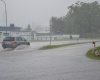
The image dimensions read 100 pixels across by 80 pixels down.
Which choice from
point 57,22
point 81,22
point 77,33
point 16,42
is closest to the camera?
point 16,42

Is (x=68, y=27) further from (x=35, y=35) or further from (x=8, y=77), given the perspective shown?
(x=8, y=77)

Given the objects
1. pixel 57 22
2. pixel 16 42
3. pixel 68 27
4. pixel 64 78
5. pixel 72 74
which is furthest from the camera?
pixel 57 22

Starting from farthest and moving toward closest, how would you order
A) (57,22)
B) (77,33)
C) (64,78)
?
(57,22) → (77,33) → (64,78)

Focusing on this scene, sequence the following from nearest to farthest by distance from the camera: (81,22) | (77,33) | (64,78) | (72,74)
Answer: (64,78) < (72,74) < (81,22) < (77,33)

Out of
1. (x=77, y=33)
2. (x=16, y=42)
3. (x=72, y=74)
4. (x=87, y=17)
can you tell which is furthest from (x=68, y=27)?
(x=72, y=74)

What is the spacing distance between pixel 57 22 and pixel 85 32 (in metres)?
25.9

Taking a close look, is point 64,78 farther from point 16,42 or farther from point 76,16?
point 76,16

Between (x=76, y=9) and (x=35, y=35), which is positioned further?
(x=35, y=35)

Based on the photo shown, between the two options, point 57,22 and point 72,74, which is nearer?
point 72,74

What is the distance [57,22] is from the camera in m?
133

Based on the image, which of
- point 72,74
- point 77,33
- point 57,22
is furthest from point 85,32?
point 72,74

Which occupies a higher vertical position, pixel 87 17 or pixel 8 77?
pixel 87 17

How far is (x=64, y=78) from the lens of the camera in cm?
876

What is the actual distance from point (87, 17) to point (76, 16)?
5.74 meters
